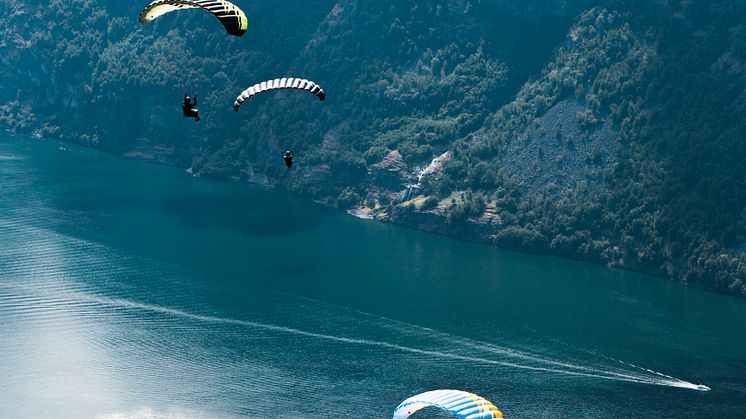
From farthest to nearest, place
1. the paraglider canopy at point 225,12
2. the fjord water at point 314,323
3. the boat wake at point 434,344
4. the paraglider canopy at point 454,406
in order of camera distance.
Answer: the boat wake at point 434,344, the fjord water at point 314,323, the paraglider canopy at point 225,12, the paraglider canopy at point 454,406

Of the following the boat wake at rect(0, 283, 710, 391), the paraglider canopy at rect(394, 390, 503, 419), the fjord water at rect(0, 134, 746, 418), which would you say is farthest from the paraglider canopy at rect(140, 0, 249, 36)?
the boat wake at rect(0, 283, 710, 391)

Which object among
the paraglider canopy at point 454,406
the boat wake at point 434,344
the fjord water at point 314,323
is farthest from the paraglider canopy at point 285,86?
the boat wake at point 434,344

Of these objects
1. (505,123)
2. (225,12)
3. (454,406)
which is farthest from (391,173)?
(454,406)

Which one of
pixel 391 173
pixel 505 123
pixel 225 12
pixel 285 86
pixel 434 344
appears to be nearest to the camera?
pixel 225 12

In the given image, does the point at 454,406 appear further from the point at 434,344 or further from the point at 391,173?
the point at 391,173

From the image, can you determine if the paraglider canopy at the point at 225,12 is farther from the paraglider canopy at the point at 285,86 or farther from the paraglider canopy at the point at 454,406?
the paraglider canopy at the point at 454,406

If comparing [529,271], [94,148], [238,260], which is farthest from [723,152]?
[94,148]

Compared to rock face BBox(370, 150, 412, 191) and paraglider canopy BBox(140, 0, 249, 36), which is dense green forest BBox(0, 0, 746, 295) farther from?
paraglider canopy BBox(140, 0, 249, 36)
